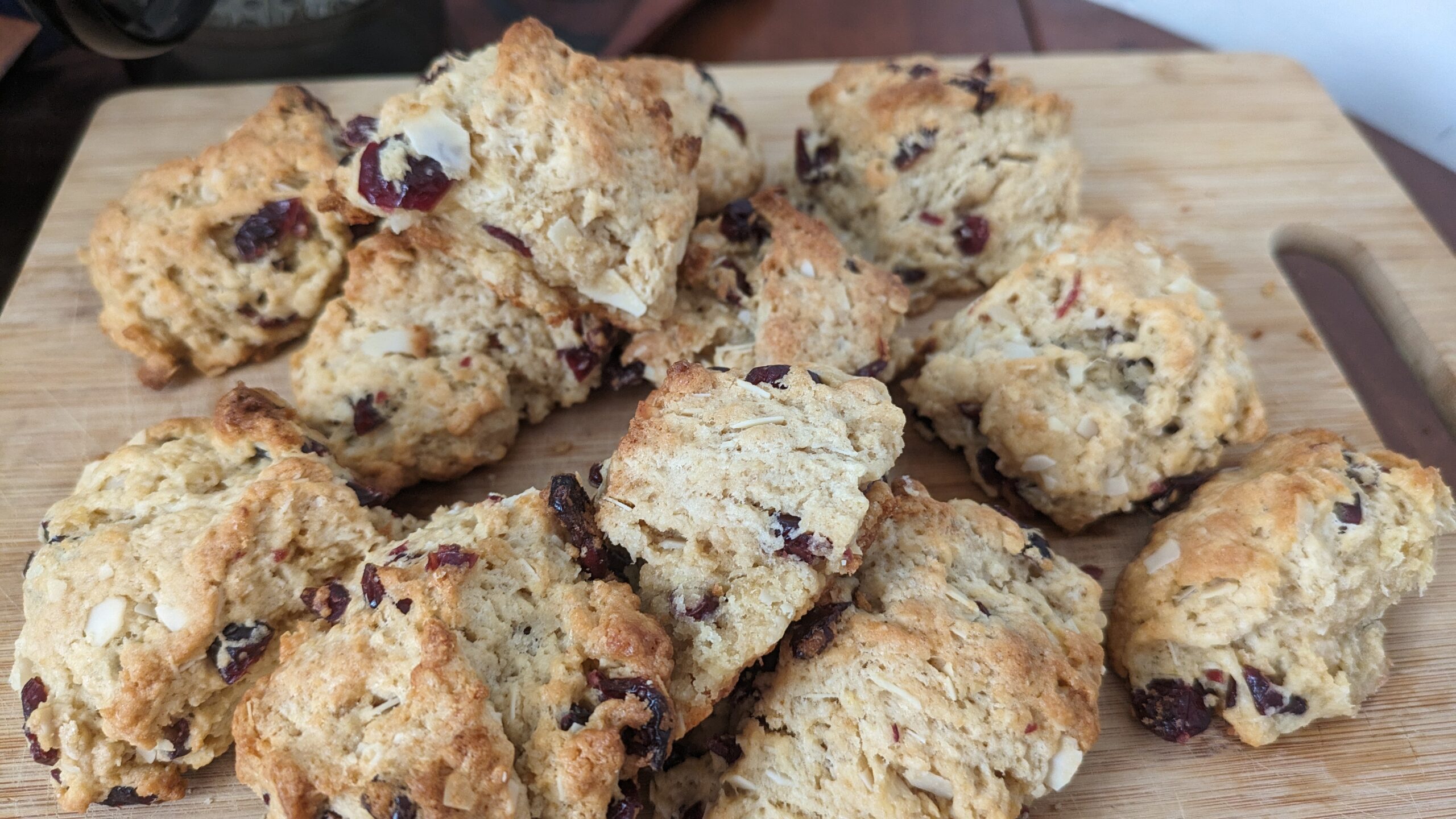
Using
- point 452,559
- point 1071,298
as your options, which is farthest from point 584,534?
point 1071,298

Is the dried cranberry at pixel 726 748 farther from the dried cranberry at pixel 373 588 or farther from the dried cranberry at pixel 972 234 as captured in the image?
the dried cranberry at pixel 972 234

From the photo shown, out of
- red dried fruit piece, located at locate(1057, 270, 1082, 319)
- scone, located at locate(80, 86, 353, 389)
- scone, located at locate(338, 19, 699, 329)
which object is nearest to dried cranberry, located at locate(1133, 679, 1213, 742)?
red dried fruit piece, located at locate(1057, 270, 1082, 319)

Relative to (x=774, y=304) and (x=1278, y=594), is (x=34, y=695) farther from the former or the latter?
(x=1278, y=594)

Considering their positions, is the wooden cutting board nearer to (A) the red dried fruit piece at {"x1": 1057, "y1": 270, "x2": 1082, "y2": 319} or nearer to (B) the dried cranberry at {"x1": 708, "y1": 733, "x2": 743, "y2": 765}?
(A) the red dried fruit piece at {"x1": 1057, "y1": 270, "x2": 1082, "y2": 319}

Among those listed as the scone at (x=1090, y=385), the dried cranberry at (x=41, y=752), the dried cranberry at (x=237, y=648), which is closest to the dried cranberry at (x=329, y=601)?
the dried cranberry at (x=237, y=648)

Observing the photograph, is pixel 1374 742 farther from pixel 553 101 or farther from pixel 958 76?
pixel 553 101

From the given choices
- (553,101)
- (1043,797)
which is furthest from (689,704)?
(553,101)
